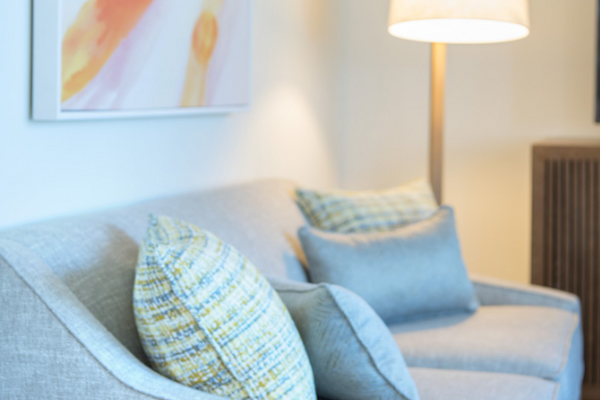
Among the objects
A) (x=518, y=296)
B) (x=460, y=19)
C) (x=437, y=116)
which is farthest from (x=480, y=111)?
(x=518, y=296)

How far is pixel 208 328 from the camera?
1.23 metres

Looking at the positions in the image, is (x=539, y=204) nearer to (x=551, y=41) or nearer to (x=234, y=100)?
(x=551, y=41)

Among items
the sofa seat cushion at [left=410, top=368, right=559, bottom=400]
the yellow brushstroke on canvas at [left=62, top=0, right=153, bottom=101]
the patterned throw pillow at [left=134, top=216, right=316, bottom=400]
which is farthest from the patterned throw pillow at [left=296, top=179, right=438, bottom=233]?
the patterned throw pillow at [left=134, top=216, right=316, bottom=400]

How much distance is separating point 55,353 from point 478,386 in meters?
0.90

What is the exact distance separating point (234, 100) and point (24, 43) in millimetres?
878

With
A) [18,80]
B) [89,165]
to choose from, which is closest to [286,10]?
[89,165]

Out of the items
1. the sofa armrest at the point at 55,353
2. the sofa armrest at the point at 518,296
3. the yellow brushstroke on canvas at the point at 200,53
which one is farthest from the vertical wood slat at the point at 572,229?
the sofa armrest at the point at 55,353

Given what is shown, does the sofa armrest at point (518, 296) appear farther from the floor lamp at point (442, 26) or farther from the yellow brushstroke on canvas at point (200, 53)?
the yellow brushstroke on canvas at point (200, 53)

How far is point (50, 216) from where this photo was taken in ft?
5.24

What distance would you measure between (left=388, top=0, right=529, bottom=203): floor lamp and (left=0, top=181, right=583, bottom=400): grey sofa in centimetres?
57

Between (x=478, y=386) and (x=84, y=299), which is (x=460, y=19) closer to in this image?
(x=478, y=386)

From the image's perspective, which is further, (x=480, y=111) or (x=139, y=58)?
(x=480, y=111)

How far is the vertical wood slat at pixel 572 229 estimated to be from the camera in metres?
2.84

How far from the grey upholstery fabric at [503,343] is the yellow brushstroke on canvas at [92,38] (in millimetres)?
994
